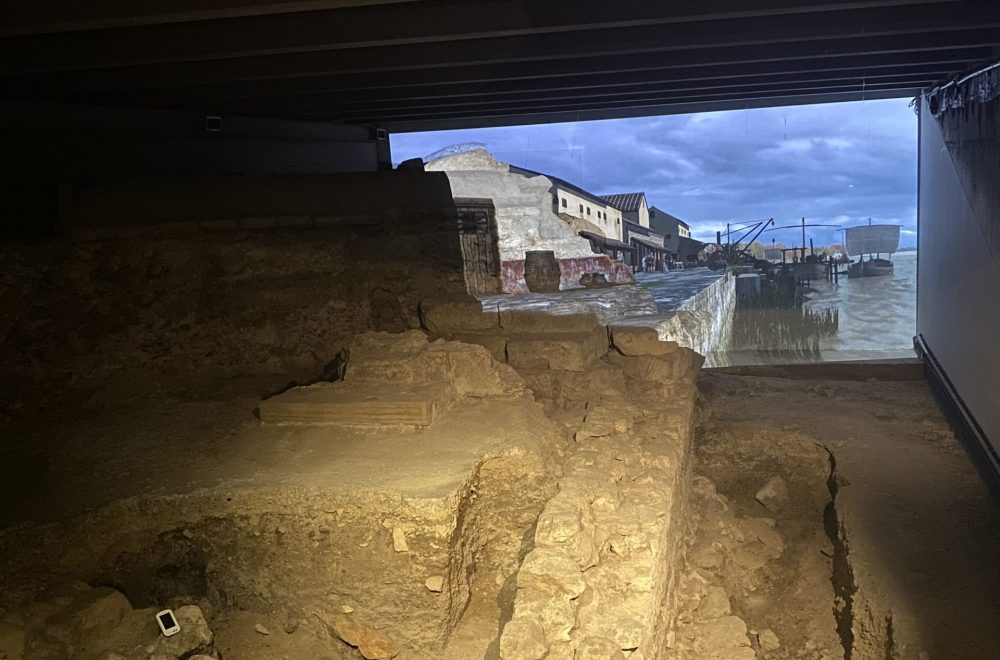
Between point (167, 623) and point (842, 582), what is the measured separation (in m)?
3.64

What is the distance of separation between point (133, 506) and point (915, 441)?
5.50m

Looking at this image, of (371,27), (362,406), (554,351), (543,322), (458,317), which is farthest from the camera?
(458,317)

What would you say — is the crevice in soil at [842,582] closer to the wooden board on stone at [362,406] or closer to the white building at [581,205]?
the wooden board on stone at [362,406]

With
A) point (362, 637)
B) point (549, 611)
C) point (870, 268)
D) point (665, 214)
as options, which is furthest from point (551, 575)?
point (870, 268)

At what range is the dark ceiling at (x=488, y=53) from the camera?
11.5ft

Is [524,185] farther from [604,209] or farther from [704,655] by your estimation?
[704,655]

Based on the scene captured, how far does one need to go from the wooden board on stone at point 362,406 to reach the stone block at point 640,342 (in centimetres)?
163

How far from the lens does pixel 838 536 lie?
4.21m

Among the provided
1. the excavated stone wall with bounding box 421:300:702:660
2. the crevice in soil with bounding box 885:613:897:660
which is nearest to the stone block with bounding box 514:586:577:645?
the excavated stone wall with bounding box 421:300:702:660

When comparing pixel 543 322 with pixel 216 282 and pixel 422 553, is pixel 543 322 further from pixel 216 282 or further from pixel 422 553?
pixel 216 282

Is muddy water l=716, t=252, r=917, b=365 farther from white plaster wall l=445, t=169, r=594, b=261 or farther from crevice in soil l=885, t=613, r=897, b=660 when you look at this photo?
crevice in soil l=885, t=613, r=897, b=660

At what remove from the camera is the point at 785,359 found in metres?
6.64

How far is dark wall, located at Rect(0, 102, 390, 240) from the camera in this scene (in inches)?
219

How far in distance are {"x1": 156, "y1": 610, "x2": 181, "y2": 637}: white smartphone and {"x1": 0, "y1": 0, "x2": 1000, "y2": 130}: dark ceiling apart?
8.99 ft
